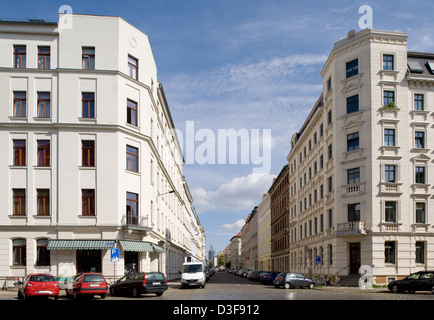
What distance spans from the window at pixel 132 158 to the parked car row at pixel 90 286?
34.4ft

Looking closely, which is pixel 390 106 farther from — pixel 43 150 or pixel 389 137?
pixel 43 150

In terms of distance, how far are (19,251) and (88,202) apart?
5.98m

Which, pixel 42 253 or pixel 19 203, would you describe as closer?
pixel 42 253

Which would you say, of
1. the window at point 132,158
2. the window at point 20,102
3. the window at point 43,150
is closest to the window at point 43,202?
the window at point 43,150

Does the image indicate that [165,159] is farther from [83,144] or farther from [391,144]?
[391,144]

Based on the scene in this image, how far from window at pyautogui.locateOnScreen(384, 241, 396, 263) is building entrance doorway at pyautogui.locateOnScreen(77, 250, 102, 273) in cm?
2266

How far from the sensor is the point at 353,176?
39688mm

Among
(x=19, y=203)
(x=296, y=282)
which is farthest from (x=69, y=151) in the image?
(x=296, y=282)

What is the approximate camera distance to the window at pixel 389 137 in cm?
3872

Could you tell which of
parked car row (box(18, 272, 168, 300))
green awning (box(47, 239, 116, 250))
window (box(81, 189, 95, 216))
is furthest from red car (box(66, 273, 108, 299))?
window (box(81, 189, 95, 216))

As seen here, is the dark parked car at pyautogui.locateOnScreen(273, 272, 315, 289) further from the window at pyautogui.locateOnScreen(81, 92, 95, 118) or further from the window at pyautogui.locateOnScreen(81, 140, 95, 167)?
the window at pyautogui.locateOnScreen(81, 92, 95, 118)

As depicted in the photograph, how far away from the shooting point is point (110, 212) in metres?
33.5

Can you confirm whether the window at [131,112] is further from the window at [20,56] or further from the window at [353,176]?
the window at [353,176]
